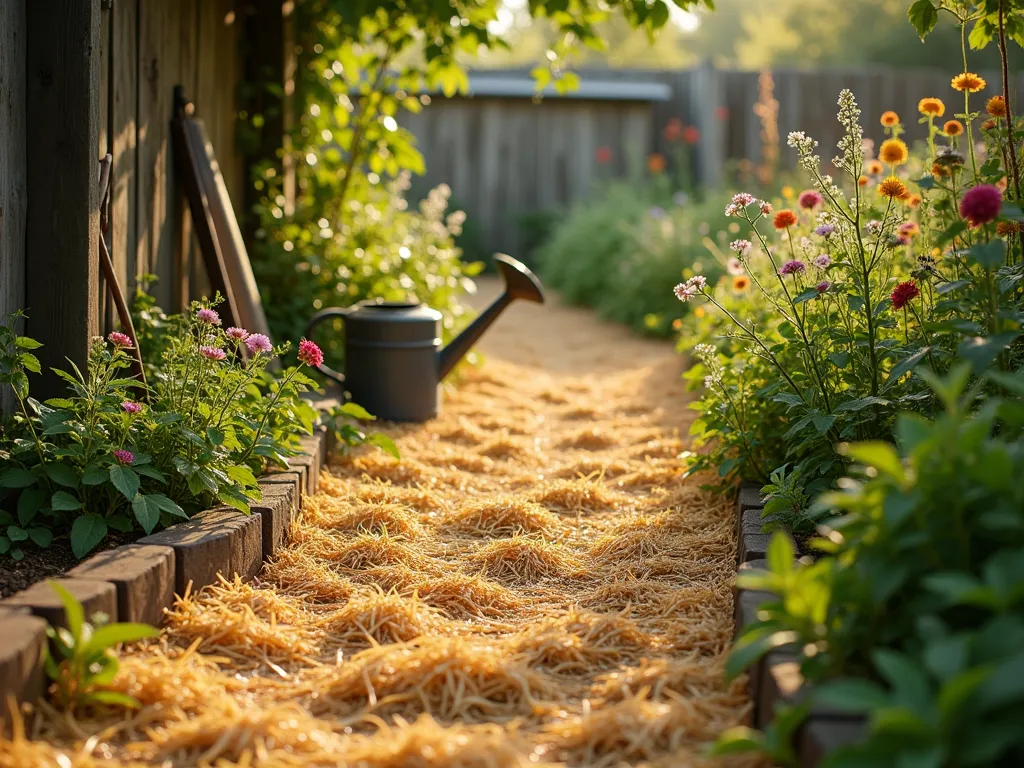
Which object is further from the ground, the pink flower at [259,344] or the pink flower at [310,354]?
the pink flower at [259,344]

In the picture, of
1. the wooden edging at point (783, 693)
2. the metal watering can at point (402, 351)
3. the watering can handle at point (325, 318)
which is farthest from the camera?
the metal watering can at point (402, 351)

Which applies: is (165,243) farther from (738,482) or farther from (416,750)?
(416,750)

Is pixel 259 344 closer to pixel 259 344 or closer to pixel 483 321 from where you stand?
pixel 259 344

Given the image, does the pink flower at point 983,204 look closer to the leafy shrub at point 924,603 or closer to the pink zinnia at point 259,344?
the leafy shrub at point 924,603

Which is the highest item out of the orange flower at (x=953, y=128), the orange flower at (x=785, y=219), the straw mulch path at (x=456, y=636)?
the orange flower at (x=953, y=128)

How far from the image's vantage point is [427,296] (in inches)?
217

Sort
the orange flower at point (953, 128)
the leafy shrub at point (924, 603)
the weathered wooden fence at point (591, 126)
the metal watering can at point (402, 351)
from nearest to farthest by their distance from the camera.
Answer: the leafy shrub at point (924, 603) → the orange flower at point (953, 128) → the metal watering can at point (402, 351) → the weathered wooden fence at point (591, 126)

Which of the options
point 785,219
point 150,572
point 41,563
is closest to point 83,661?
point 150,572

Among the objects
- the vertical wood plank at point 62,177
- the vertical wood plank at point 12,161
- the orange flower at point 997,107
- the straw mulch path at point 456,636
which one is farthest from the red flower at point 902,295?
the vertical wood plank at point 12,161

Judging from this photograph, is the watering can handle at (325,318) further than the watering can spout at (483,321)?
No

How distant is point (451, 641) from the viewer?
7.36ft

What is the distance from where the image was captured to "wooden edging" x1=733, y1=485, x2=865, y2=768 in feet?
5.27

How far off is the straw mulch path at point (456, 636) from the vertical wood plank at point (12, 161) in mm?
928

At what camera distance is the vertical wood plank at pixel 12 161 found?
8.96 ft
